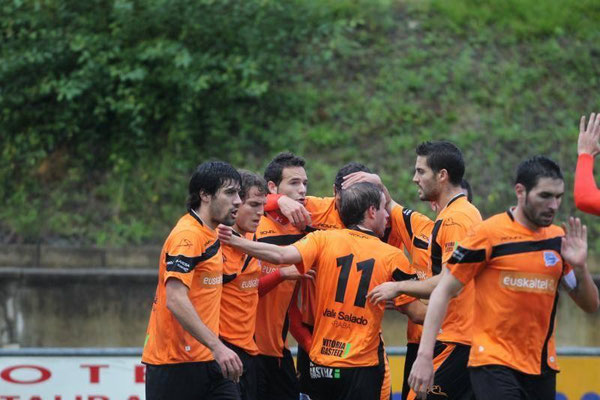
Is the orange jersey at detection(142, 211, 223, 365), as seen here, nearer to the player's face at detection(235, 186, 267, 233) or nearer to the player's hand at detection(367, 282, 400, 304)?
the player's face at detection(235, 186, 267, 233)

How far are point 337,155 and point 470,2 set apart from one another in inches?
147

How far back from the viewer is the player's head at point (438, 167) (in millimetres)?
6953

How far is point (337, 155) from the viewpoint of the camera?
13.3 metres

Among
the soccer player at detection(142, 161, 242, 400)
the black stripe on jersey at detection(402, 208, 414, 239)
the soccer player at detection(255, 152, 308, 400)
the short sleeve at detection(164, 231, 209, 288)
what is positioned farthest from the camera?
the soccer player at detection(255, 152, 308, 400)

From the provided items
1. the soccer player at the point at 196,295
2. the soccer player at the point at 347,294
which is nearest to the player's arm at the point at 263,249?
the soccer player at the point at 347,294

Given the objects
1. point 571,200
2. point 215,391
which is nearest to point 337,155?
point 571,200

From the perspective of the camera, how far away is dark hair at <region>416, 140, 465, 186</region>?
694 centimetres

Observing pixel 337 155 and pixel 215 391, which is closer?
pixel 215 391

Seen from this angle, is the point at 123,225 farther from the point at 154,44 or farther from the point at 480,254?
the point at 480,254

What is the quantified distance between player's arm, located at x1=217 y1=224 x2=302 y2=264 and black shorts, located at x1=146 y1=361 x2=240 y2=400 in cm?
83

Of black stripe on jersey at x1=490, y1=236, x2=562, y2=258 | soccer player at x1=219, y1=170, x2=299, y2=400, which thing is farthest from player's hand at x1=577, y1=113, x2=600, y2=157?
soccer player at x1=219, y1=170, x2=299, y2=400

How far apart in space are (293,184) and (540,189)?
2.63 metres

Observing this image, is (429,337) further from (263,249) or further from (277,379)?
(277,379)

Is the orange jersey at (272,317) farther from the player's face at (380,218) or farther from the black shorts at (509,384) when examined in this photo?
the black shorts at (509,384)
